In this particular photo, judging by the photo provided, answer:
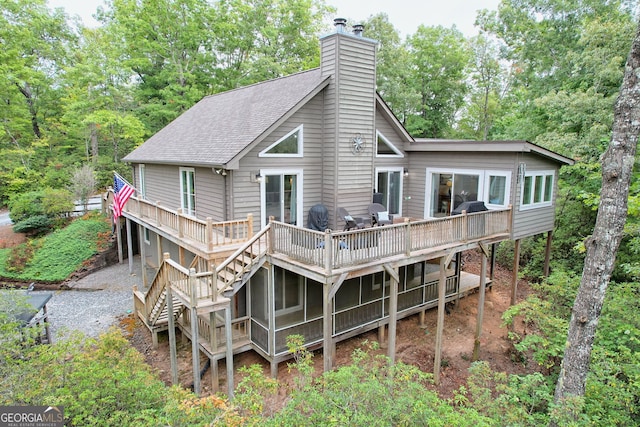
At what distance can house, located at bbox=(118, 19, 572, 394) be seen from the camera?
8.39 meters

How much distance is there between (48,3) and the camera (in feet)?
88.8

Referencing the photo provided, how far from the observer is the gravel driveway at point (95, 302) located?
38.8 feet

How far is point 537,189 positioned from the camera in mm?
11891

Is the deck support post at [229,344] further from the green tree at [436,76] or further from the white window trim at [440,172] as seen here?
the green tree at [436,76]

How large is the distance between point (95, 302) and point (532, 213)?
1509 cm

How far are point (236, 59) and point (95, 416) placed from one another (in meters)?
27.4

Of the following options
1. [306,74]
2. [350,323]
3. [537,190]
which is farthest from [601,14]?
[350,323]

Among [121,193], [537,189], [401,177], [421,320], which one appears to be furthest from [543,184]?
[121,193]

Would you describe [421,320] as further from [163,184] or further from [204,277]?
[163,184]

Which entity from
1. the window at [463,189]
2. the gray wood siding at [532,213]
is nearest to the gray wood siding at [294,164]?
the window at [463,189]

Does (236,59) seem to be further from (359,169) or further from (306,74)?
(359,169)

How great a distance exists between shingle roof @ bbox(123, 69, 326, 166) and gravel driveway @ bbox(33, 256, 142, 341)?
196 inches

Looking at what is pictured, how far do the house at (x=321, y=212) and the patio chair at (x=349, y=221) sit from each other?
3.5 inches

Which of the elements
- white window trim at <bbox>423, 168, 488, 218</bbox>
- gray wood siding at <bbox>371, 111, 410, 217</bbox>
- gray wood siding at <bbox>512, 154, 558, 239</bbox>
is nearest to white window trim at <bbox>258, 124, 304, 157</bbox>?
gray wood siding at <bbox>371, 111, 410, 217</bbox>
